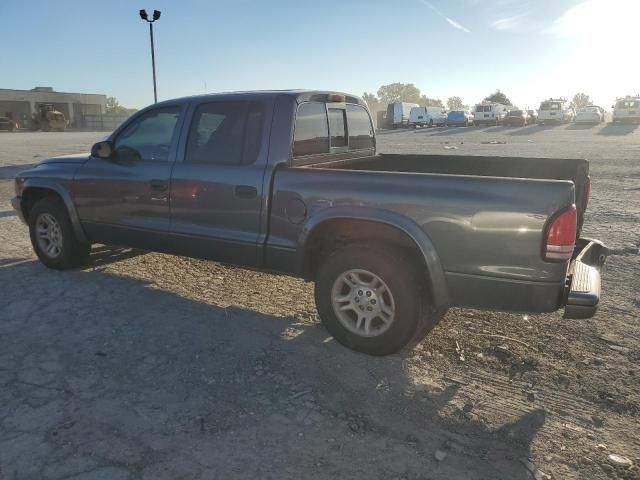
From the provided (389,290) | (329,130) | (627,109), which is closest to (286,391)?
(389,290)

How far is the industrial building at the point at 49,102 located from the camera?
7312 centimetres

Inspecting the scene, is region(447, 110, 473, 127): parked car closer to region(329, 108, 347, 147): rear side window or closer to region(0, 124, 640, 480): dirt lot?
region(0, 124, 640, 480): dirt lot

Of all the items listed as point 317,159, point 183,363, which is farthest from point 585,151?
point 183,363

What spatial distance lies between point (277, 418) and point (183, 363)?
977 mm

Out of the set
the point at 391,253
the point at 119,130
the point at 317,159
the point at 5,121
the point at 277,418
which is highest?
the point at 5,121

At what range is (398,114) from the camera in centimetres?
5228

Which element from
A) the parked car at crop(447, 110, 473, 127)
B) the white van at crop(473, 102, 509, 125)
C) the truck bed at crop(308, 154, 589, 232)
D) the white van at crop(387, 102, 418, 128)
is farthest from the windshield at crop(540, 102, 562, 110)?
the truck bed at crop(308, 154, 589, 232)

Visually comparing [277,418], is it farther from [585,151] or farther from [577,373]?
[585,151]

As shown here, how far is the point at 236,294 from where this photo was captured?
4.99 m

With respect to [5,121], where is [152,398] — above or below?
below

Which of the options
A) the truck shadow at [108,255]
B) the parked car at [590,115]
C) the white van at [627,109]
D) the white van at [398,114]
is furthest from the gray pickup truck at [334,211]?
the white van at [398,114]

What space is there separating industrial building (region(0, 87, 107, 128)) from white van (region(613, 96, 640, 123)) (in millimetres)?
66962

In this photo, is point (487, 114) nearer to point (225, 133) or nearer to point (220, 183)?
point (225, 133)

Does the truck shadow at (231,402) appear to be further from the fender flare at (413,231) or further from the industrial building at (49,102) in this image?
the industrial building at (49,102)
